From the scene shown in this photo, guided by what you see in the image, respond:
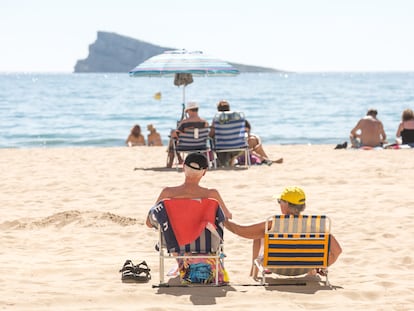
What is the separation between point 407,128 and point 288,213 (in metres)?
10.7

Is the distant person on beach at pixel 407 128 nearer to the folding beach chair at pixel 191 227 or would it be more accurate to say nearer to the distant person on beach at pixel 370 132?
the distant person on beach at pixel 370 132

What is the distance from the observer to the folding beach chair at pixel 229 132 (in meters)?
11.9

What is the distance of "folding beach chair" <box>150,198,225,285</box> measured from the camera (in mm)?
4887

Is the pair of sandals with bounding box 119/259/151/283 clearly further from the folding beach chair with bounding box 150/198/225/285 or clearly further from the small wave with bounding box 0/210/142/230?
the small wave with bounding box 0/210/142/230

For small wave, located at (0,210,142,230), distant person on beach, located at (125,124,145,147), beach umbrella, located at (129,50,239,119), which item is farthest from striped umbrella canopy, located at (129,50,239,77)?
small wave, located at (0,210,142,230)

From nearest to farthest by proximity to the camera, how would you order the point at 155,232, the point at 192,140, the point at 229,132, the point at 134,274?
1. the point at 134,274
2. the point at 155,232
3. the point at 192,140
4. the point at 229,132

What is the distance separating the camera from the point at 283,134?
28.8 metres

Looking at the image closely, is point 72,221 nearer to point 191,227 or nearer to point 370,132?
point 191,227

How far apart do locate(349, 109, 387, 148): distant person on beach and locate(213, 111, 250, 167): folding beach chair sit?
3724mm

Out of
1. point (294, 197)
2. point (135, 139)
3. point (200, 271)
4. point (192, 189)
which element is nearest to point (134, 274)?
point (200, 271)

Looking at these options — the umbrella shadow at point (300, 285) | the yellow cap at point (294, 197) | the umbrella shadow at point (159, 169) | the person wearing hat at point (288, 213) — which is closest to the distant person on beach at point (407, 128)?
the umbrella shadow at point (159, 169)

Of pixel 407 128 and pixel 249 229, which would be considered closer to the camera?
pixel 249 229

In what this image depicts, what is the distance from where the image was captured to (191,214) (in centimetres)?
490

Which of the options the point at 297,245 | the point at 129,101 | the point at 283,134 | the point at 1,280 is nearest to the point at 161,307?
the point at 297,245
